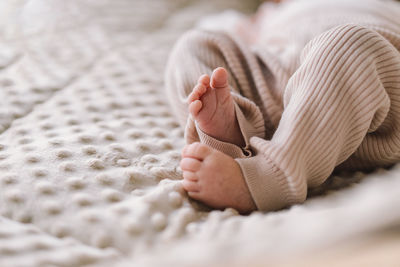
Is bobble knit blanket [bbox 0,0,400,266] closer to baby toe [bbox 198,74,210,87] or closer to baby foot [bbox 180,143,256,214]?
baby foot [bbox 180,143,256,214]

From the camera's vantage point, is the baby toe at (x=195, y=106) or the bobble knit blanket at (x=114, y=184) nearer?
the bobble knit blanket at (x=114, y=184)

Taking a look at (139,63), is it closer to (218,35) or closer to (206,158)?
(218,35)

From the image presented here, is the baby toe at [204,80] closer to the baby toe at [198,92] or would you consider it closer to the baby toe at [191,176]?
the baby toe at [198,92]

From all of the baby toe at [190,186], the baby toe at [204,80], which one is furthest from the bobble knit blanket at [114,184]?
the baby toe at [204,80]

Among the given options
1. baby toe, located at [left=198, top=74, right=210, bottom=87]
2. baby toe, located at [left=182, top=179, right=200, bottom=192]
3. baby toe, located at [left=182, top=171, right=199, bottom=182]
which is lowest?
baby toe, located at [left=182, top=179, right=200, bottom=192]

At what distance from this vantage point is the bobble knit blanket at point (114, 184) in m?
0.26

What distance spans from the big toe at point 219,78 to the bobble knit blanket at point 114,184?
0.42ft

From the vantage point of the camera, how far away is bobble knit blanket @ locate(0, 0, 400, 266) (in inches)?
10.3

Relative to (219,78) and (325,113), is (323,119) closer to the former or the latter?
(325,113)

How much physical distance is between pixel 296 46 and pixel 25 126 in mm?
496

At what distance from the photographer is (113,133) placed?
1.91 feet

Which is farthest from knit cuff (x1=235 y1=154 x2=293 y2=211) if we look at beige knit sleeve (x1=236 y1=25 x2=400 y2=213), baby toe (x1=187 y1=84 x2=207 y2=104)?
baby toe (x1=187 y1=84 x2=207 y2=104)

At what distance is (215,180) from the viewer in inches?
17.2

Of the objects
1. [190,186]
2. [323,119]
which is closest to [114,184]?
[190,186]
